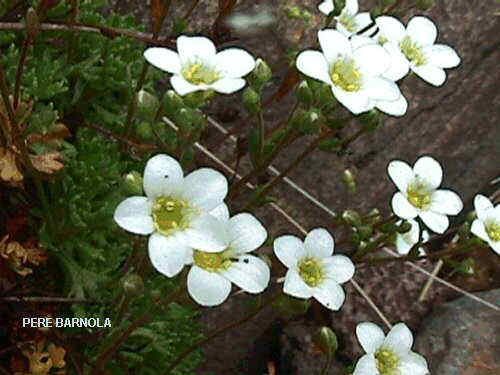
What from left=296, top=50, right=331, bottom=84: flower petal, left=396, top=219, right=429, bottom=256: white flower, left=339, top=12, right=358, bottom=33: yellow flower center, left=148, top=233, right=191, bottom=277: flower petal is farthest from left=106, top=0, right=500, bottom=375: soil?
left=148, top=233, right=191, bottom=277: flower petal

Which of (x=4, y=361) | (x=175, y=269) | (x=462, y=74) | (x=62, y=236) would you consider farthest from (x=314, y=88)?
(x=462, y=74)

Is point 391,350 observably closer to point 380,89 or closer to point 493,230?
point 493,230

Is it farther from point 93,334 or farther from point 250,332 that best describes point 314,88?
point 250,332

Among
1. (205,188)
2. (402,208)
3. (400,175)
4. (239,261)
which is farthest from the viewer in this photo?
(400,175)

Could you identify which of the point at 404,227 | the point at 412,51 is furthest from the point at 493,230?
the point at 412,51

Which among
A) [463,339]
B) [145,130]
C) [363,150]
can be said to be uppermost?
[145,130]

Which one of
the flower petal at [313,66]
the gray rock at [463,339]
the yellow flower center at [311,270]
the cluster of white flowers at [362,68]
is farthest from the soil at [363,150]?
the flower petal at [313,66]

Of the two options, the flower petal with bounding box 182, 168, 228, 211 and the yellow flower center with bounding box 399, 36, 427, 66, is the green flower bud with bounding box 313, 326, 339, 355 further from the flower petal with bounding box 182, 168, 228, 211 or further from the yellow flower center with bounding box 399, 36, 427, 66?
the yellow flower center with bounding box 399, 36, 427, 66
